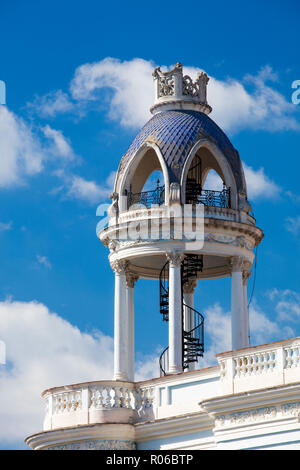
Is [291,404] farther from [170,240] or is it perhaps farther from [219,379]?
[170,240]

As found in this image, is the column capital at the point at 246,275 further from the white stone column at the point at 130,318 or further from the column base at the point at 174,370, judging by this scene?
the column base at the point at 174,370

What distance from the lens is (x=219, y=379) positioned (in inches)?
1704

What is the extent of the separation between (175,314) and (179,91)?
935 centimetres

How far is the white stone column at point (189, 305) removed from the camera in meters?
51.8

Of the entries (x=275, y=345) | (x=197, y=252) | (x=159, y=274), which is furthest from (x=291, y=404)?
(x=159, y=274)

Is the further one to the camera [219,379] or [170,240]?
[170,240]

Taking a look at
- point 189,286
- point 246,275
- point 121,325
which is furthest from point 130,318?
point 246,275

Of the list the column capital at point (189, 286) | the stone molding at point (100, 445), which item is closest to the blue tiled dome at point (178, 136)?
the column capital at point (189, 286)

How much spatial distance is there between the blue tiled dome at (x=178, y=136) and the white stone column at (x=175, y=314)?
3.26 meters

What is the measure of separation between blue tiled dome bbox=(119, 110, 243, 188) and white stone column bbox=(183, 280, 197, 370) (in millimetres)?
4849

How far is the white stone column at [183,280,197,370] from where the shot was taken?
51781mm

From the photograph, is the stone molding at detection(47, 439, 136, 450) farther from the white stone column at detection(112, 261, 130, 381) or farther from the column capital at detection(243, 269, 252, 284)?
the column capital at detection(243, 269, 252, 284)

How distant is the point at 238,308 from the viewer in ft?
159
